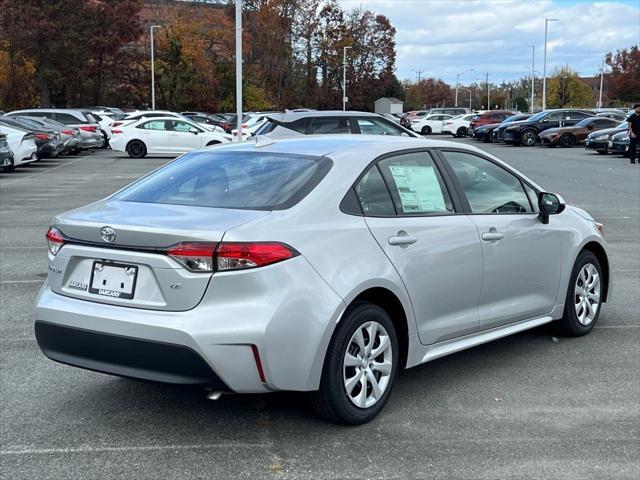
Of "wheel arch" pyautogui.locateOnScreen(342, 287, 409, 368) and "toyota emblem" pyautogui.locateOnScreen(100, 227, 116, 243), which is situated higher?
"toyota emblem" pyautogui.locateOnScreen(100, 227, 116, 243)

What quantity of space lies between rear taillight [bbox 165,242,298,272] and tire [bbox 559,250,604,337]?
10.2 ft

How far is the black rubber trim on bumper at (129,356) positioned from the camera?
4.03m

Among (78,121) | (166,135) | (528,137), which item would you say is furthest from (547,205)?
(528,137)

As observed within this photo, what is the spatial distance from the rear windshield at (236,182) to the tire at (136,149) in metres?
25.7

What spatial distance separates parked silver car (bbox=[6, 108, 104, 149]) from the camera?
32125 mm

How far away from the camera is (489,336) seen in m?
5.47

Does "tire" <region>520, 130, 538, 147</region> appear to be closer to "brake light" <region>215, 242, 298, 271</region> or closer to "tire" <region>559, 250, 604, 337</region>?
"tire" <region>559, 250, 604, 337</region>

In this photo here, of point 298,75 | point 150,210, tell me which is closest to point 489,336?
point 150,210

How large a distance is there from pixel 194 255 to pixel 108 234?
21.1 inches

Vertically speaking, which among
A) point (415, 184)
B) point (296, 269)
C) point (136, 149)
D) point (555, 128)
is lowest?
point (136, 149)

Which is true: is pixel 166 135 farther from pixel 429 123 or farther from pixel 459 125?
pixel 429 123

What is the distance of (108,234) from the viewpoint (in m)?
4.27

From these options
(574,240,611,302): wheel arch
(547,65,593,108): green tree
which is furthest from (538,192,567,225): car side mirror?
(547,65,593,108): green tree

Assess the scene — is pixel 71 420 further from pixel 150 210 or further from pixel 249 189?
pixel 249 189
